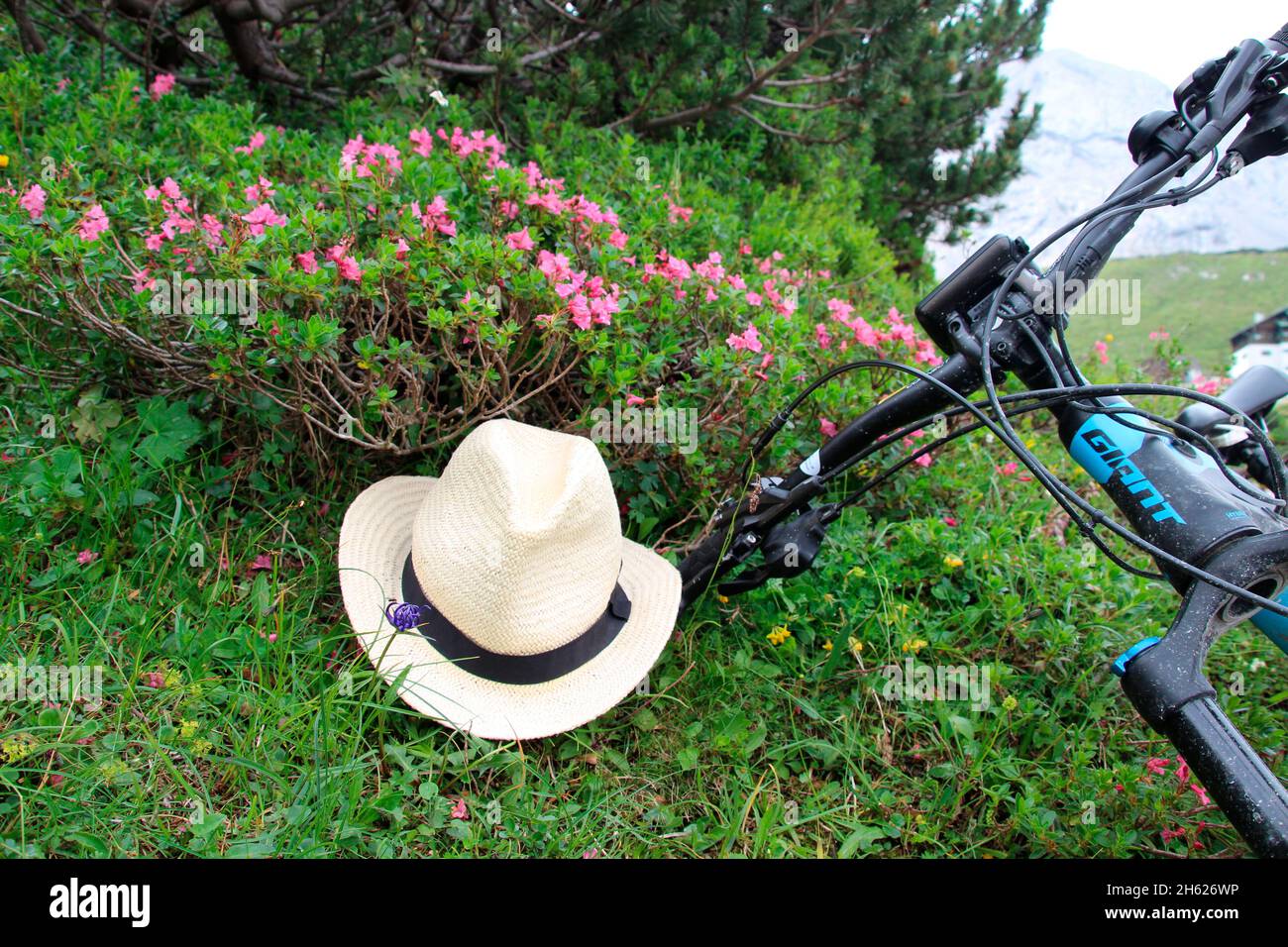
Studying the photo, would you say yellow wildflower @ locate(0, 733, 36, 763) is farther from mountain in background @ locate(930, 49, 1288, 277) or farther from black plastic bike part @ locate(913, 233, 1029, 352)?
mountain in background @ locate(930, 49, 1288, 277)

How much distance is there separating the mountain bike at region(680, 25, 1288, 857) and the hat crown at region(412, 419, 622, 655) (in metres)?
0.56

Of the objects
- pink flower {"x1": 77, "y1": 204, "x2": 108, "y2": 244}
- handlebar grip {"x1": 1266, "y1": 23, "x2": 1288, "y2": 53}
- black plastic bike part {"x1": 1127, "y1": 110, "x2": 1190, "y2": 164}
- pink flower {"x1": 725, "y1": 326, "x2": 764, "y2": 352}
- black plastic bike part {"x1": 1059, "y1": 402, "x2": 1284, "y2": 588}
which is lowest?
pink flower {"x1": 725, "y1": 326, "x2": 764, "y2": 352}

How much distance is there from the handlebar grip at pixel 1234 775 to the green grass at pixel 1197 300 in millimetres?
5943

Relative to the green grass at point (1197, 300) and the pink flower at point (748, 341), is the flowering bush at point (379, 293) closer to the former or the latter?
the pink flower at point (748, 341)

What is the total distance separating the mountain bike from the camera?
1654 millimetres

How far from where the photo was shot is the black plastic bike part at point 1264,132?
191 centimetres

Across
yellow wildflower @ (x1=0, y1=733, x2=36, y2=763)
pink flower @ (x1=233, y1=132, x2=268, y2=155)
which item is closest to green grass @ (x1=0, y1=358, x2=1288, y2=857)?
yellow wildflower @ (x1=0, y1=733, x2=36, y2=763)

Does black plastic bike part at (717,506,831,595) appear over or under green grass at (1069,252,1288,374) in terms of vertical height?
over

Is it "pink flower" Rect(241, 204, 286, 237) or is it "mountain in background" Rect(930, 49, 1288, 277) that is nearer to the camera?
"pink flower" Rect(241, 204, 286, 237)

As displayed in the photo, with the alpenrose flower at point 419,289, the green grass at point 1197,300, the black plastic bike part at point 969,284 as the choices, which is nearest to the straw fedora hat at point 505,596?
the alpenrose flower at point 419,289

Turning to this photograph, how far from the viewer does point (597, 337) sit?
271 cm

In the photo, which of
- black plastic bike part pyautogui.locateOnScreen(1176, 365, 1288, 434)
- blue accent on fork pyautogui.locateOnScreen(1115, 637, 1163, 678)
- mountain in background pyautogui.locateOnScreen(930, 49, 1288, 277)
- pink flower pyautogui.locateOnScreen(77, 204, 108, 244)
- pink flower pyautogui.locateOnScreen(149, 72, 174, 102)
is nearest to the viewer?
blue accent on fork pyautogui.locateOnScreen(1115, 637, 1163, 678)

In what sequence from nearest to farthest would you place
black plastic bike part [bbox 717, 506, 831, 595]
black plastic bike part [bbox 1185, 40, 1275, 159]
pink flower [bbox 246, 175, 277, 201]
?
black plastic bike part [bbox 1185, 40, 1275, 159] < black plastic bike part [bbox 717, 506, 831, 595] < pink flower [bbox 246, 175, 277, 201]

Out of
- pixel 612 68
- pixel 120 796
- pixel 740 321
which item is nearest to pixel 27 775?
pixel 120 796
